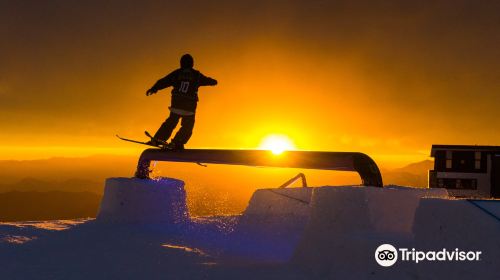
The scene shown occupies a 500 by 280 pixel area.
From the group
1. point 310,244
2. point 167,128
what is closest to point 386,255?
point 310,244

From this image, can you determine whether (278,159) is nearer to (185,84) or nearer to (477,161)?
(185,84)

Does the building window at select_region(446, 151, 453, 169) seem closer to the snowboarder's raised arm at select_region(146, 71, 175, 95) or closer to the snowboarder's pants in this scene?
the snowboarder's pants

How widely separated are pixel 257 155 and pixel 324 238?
12.1ft

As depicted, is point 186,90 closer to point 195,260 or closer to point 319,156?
point 319,156

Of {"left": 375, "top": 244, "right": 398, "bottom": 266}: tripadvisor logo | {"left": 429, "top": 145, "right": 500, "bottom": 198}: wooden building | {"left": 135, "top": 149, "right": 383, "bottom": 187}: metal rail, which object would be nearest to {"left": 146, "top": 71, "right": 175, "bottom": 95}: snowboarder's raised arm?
{"left": 135, "top": 149, "right": 383, "bottom": 187}: metal rail

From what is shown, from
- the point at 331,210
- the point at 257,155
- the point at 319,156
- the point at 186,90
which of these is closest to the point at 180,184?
the point at 186,90

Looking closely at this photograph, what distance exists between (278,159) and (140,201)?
415 cm

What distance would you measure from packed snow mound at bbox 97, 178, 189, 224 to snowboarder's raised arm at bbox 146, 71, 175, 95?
2.34 meters

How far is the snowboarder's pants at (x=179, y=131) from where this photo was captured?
12.4 meters

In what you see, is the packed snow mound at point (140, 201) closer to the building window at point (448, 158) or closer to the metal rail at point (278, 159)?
the metal rail at point (278, 159)

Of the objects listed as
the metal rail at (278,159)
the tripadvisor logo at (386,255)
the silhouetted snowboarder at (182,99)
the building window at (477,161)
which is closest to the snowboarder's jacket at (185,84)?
the silhouetted snowboarder at (182,99)

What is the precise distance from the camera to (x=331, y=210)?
685 centimetres

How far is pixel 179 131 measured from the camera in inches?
489

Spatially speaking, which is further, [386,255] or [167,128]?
[167,128]
